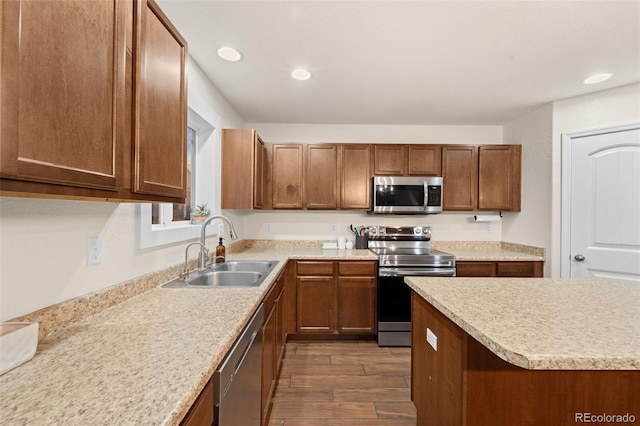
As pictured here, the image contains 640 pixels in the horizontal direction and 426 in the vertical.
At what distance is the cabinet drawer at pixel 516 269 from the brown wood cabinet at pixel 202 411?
300 cm

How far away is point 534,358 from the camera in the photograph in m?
0.74

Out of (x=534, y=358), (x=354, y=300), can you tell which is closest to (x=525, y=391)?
(x=534, y=358)

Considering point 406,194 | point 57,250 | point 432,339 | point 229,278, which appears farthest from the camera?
point 406,194

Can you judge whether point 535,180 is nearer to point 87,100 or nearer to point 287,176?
point 287,176

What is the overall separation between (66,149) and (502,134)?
4.28 m

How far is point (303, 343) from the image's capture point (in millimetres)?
2830

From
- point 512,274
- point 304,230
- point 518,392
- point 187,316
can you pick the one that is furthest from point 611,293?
point 304,230

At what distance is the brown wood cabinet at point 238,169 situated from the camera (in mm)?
2674

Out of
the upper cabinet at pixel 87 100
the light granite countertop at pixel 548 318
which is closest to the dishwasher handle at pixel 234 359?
the upper cabinet at pixel 87 100

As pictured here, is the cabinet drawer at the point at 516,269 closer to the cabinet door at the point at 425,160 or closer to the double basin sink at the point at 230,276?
the cabinet door at the point at 425,160

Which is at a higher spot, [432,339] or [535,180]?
[535,180]

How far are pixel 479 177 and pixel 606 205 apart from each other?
3.64 ft

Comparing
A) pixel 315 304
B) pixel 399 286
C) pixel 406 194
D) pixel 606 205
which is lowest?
pixel 315 304

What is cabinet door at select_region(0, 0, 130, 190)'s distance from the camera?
554mm
